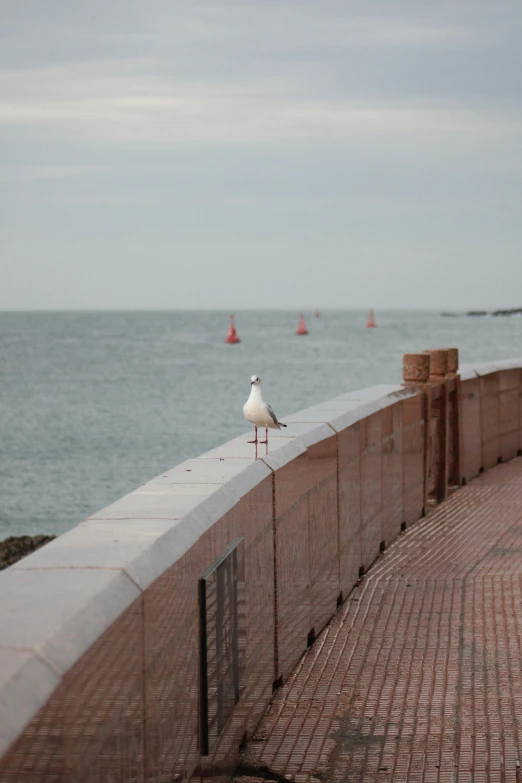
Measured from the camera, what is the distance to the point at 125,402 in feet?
223

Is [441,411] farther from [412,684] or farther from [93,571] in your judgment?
[93,571]

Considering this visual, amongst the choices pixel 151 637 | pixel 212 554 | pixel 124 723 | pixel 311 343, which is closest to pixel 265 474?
pixel 212 554

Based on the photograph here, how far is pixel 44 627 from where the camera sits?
233 cm

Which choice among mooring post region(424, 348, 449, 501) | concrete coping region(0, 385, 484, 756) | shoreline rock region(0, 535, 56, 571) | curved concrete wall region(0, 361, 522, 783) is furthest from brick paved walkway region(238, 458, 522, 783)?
shoreline rock region(0, 535, 56, 571)

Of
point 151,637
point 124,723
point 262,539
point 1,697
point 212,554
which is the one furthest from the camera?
point 262,539

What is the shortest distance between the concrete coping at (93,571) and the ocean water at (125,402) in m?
25.7

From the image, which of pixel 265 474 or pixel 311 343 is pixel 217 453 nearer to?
pixel 265 474

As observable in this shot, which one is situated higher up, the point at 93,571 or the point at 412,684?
the point at 93,571

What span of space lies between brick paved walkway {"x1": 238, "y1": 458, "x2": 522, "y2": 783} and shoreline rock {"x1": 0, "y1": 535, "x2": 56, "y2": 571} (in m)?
14.8

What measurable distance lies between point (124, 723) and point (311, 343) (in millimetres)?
145273

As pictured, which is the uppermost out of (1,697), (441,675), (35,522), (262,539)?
(1,697)

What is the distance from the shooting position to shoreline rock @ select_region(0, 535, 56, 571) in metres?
22.3

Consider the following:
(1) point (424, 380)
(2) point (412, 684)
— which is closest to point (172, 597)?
(2) point (412, 684)

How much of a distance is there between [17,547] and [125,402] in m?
44.8
